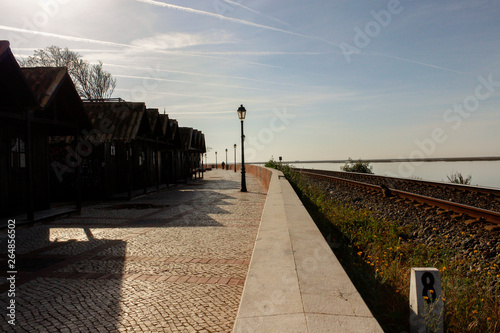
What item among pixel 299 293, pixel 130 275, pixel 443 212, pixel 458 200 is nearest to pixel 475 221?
pixel 443 212

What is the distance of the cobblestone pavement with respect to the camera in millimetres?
3578

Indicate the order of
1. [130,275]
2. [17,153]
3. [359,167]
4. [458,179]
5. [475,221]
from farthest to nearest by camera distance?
[359,167] → [458,179] → [17,153] → [475,221] → [130,275]

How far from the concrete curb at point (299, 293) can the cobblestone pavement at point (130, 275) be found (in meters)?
0.55

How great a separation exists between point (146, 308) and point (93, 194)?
14.0m

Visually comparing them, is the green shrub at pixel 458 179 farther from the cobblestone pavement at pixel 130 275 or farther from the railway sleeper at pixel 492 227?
the cobblestone pavement at pixel 130 275

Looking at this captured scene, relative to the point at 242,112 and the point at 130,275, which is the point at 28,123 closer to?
the point at 130,275

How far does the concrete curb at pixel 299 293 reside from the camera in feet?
8.16

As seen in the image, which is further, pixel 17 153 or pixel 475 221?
pixel 17 153

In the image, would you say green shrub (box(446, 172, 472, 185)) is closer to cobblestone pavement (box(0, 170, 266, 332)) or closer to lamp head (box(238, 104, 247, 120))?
lamp head (box(238, 104, 247, 120))

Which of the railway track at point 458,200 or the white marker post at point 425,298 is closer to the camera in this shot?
the white marker post at point 425,298

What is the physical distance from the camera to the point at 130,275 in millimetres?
4988

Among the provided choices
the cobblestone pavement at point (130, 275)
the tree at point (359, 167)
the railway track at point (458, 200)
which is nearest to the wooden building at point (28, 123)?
the cobblestone pavement at point (130, 275)

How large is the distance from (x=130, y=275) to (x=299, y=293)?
2.90m

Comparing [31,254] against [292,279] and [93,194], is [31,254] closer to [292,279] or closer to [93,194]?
[292,279]
